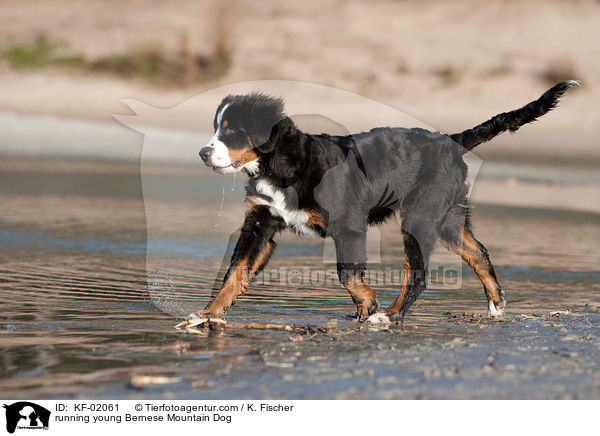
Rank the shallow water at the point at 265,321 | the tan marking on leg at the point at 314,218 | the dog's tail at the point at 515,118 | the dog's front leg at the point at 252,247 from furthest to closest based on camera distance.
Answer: the dog's tail at the point at 515,118 < the dog's front leg at the point at 252,247 < the tan marking on leg at the point at 314,218 < the shallow water at the point at 265,321

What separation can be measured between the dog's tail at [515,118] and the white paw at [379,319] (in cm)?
156

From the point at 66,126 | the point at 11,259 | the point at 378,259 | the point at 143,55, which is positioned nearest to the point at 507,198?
the point at 378,259

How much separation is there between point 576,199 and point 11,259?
8.67 meters

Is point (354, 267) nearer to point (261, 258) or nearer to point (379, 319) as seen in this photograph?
point (379, 319)

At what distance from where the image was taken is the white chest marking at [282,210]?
564 centimetres

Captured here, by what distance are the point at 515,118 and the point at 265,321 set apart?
92.7 inches

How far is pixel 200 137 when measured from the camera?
53.8 feet

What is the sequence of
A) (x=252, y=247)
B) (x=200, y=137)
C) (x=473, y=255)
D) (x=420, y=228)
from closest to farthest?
(x=252, y=247)
(x=420, y=228)
(x=473, y=255)
(x=200, y=137)

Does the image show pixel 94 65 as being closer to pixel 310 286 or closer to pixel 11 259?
pixel 11 259

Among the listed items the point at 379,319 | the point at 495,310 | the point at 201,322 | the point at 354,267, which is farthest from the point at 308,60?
the point at 201,322

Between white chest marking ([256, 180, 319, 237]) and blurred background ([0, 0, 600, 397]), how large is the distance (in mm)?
573
